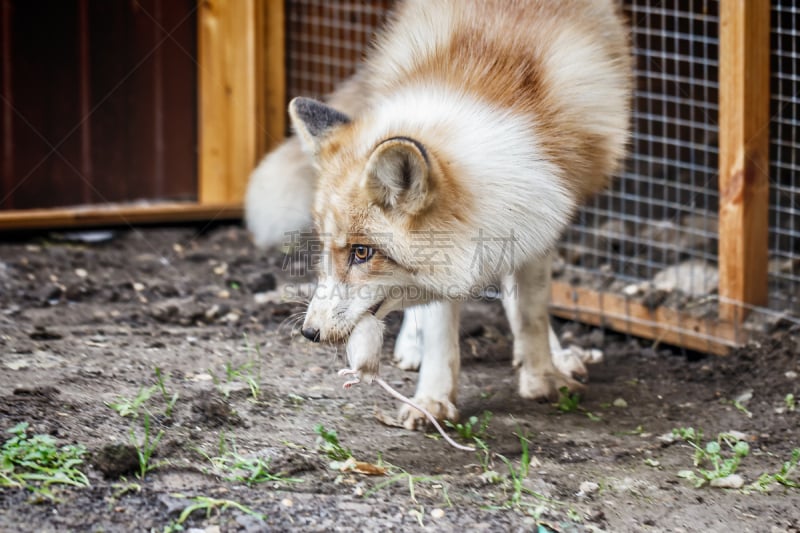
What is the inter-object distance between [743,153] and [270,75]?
8.72 feet

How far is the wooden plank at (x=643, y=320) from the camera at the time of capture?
366 cm

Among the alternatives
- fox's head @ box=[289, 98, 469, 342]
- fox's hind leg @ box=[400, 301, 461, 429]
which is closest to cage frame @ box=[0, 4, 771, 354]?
fox's hind leg @ box=[400, 301, 461, 429]

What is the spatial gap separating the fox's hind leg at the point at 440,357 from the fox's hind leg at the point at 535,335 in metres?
0.35

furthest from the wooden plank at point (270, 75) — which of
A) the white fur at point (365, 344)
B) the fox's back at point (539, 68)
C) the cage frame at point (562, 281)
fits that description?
the white fur at point (365, 344)

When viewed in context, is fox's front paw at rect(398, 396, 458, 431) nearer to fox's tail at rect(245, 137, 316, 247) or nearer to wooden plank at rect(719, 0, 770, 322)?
wooden plank at rect(719, 0, 770, 322)

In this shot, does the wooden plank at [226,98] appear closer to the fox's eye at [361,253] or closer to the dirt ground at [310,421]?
the dirt ground at [310,421]

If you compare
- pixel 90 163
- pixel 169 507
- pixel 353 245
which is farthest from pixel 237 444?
pixel 90 163

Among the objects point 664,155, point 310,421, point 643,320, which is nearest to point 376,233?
point 310,421

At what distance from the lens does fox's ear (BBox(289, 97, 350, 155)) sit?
9.09ft

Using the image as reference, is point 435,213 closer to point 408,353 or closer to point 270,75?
point 408,353

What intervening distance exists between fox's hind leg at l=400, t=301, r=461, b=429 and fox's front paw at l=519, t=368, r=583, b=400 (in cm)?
36

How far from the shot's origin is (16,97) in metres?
4.62

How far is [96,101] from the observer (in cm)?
482

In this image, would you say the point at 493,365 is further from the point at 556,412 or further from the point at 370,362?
the point at 370,362
